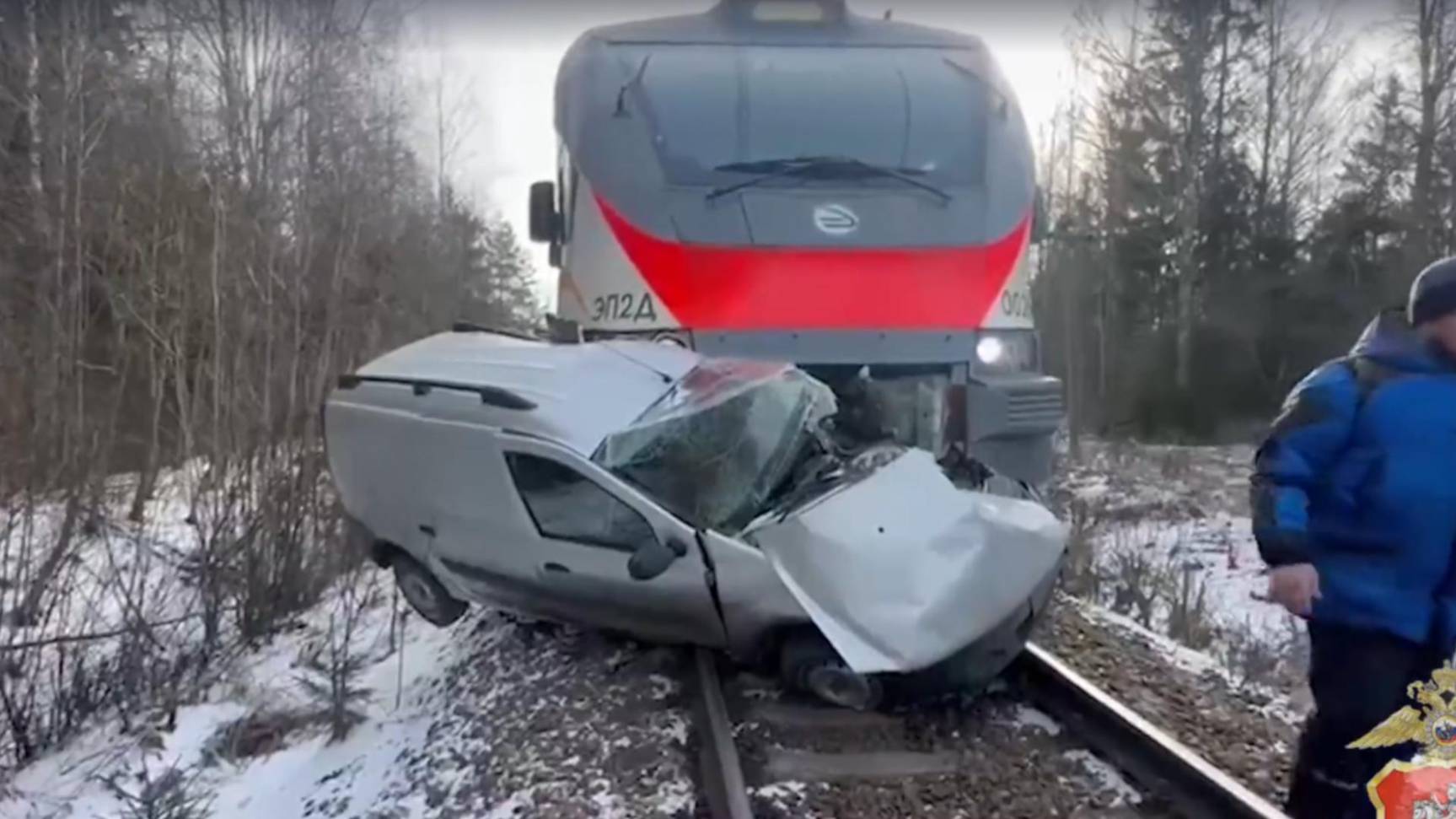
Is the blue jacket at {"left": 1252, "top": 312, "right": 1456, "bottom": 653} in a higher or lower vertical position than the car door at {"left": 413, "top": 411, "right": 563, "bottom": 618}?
higher

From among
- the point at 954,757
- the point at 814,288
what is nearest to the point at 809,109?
the point at 814,288

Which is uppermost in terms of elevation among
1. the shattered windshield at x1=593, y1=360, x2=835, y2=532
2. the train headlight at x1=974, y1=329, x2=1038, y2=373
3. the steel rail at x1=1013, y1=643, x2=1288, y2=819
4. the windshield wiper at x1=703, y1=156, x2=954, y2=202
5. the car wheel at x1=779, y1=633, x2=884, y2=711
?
the windshield wiper at x1=703, y1=156, x2=954, y2=202

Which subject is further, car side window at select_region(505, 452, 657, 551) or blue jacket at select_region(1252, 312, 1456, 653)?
car side window at select_region(505, 452, 657, 551)

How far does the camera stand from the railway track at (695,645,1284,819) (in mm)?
3996

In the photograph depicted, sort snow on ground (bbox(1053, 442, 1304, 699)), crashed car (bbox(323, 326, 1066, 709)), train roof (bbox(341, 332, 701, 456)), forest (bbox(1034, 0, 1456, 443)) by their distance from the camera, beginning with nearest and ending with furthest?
crashed car (bbox(323, 326, 1066, 709))
train roof (bbox(341, 332, 701, 456))
snow on ground (bbox(1053, 442, 1304, 699))
forest (bbox(1034, 0, 1456, 443))

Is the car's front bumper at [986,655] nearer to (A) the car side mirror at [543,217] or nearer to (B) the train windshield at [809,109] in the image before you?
(B) the train windshield at [809,109]

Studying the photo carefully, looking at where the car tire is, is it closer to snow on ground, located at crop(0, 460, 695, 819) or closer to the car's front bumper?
snow on ground, located at crop(0, 460, 695, 819)

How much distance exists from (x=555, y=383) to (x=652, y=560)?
104 cm

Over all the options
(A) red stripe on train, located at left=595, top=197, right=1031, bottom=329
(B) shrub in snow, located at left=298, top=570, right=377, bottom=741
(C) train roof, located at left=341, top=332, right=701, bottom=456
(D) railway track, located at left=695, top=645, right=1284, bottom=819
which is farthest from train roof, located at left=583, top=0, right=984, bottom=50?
(B) shrub in snow, located at left=298, top=570, right=377, bottom=741

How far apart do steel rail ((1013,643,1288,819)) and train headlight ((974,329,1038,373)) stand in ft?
4.57

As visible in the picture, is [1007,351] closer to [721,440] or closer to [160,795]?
[721,440]

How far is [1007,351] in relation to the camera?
621 centimetres

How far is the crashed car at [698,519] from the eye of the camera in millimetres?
4418

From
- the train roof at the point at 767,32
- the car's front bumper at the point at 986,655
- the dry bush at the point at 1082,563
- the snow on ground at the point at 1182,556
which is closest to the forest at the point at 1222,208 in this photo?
the snow on ground at the point at 1182,556
